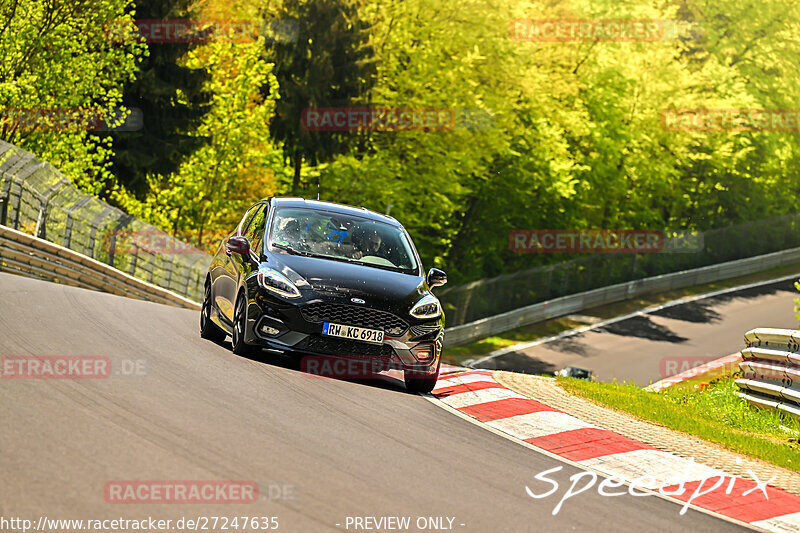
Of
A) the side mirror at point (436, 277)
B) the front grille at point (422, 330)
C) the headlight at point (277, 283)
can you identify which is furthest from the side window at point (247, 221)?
the front grille at point (422, 330)

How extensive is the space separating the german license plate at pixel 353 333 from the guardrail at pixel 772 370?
18.7 feet

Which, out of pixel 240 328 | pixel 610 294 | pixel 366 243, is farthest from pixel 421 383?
pixel 610 294

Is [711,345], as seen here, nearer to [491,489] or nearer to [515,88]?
[515,88]

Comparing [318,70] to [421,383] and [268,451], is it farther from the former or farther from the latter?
[268,451]

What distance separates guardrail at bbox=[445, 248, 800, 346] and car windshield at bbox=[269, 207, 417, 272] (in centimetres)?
2760

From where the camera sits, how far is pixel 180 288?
92.5 ft

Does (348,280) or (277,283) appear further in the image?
(348,280)

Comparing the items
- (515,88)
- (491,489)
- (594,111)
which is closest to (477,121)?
(515,88)

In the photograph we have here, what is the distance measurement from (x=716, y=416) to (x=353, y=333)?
20.6ft

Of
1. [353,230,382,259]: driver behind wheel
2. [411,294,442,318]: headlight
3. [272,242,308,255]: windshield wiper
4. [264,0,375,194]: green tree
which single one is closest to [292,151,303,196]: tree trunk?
[264,0,375,194]: green tree

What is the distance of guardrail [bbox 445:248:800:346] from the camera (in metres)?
41.8

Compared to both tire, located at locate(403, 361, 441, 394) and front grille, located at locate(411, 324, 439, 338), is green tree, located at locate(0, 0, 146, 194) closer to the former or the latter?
tire, located at locate(403, 361, 441, 394)

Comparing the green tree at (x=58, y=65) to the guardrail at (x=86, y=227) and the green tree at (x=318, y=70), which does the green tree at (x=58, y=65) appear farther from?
the green tree at (x=318, y=70)

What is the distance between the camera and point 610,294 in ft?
161
